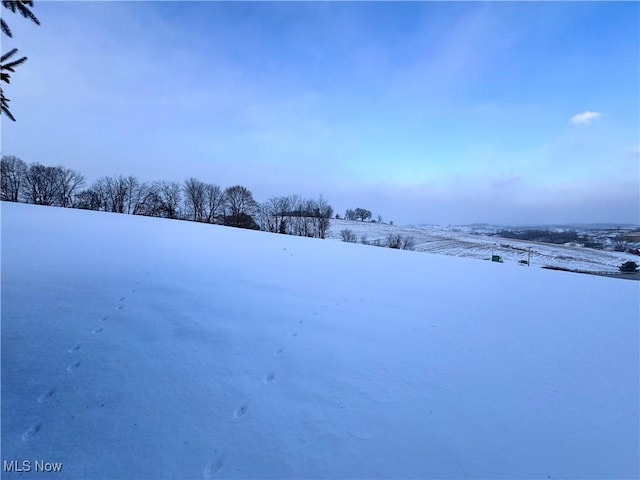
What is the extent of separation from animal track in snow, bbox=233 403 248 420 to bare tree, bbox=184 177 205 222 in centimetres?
4450

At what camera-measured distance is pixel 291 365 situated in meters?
3.12

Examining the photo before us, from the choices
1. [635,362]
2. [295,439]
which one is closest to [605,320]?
[635,362]

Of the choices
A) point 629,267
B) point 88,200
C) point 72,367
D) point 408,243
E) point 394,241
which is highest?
point 88,200

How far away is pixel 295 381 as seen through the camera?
112 inches

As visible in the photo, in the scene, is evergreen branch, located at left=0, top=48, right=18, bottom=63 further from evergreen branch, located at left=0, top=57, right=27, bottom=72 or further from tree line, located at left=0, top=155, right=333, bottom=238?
tree line, located at left=0, top=155, right=333, bottom=238

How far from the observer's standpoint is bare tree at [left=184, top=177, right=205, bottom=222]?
42750 millimetres

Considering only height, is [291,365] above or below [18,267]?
below

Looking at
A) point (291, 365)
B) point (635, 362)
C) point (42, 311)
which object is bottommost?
point (635, 362)

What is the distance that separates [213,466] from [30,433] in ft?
4.69

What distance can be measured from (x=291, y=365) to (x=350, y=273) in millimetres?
5231

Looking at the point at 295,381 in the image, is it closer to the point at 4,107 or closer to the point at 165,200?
the point at 4,107

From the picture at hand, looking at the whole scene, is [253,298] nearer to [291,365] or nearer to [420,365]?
[291,365]

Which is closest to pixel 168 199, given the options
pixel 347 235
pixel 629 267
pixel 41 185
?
pixel 41 185

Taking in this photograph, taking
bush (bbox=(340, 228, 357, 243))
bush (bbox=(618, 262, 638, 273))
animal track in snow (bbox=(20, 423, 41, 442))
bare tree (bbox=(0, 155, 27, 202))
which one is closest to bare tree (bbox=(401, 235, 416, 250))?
bush (bbox=(340, 228, 357, 243))
